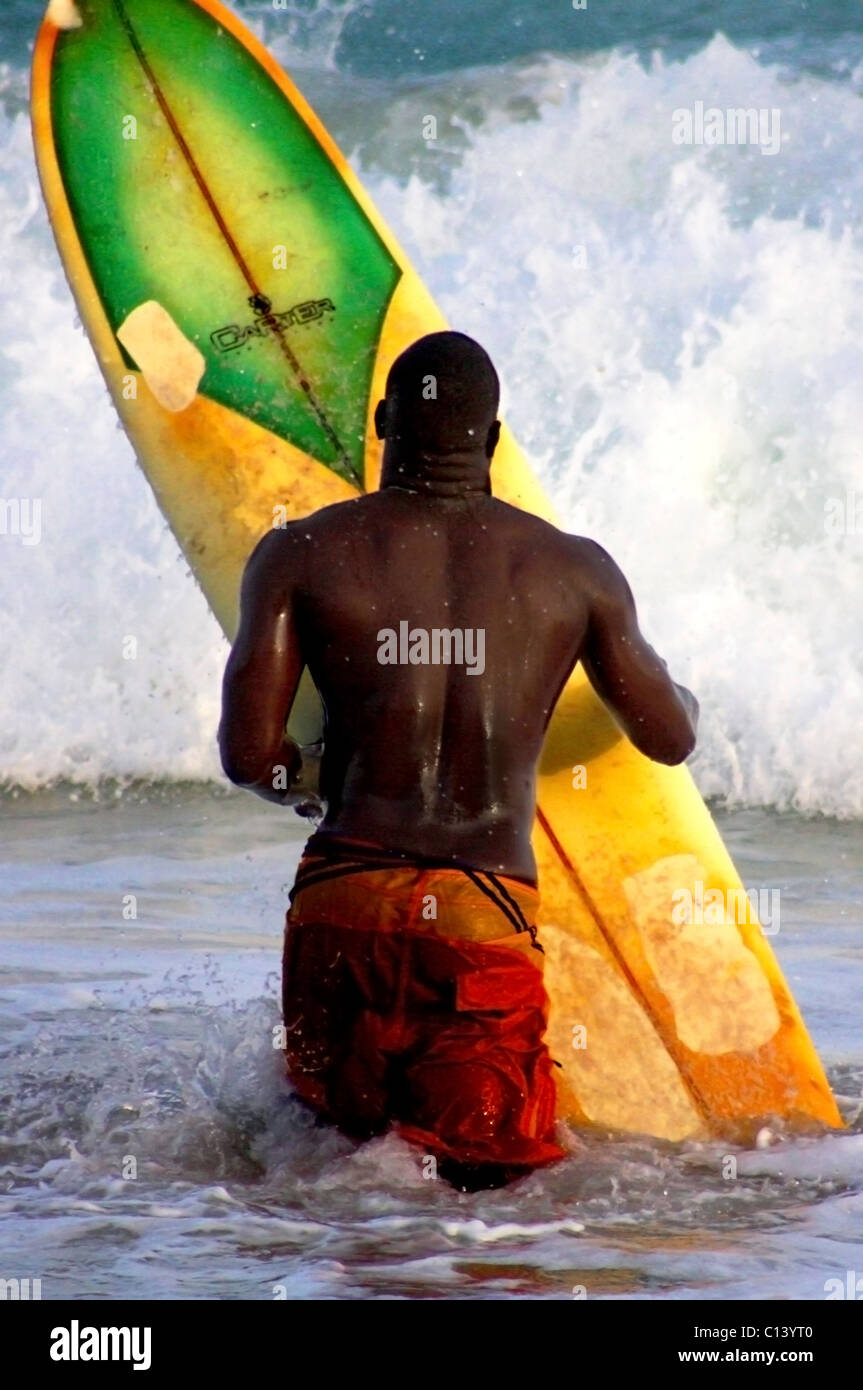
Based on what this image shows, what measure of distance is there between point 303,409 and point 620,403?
258 inches

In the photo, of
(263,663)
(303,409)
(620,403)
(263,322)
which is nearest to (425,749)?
(263,663)

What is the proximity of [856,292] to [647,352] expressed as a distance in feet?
3.75

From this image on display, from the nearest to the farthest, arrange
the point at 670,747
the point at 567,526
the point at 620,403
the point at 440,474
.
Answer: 1. the point at 440,474
2. the point at 670,747
3. the point at 567,526
4. the point at 620,403

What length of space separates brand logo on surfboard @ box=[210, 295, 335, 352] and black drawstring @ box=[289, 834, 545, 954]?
4.32ft

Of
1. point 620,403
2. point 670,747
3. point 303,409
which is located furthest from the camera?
point 620,403

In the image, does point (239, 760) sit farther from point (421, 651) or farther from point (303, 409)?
point (303, 409)

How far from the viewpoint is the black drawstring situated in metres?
3.12

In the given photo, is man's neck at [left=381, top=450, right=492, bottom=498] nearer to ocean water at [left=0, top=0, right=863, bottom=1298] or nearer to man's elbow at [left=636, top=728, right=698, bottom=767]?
man's elbow at [left=636, top=728, right=698, bottom=767]

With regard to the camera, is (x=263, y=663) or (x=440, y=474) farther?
(x=440, y=474)

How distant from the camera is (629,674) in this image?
3.25 m

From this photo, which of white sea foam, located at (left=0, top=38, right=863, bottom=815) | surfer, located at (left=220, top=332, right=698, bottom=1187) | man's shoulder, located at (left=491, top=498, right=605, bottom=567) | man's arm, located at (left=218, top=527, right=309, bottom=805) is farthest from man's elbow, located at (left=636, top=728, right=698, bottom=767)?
white sea foam, located at (left=0, top=38, right=863, bottom=815)
